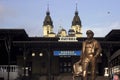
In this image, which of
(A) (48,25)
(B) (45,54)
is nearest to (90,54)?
(B) (45,54)

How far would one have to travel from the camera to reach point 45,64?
143 feet

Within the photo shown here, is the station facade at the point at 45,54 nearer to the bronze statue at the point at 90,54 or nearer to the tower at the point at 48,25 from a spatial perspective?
the bronze statue at the point at 90,54

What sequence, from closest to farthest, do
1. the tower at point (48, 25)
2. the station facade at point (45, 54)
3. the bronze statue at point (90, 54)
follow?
the bronze statue at point (90, 54), the station facade at point (45, 54), the tower at point (48, 25)

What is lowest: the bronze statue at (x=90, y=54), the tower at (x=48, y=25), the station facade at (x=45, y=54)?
the bronze statue at (x=90, y=54)

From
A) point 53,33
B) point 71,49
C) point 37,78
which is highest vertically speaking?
point 53,33

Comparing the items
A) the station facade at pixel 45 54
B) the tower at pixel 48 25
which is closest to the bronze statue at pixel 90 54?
the station facade at pixel 45 54

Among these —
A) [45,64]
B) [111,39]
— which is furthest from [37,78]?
[111,39]

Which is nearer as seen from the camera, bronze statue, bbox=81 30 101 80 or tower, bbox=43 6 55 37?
bronze statue, bbox=81 30 101 80

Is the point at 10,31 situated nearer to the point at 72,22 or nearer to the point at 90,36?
the point at 90,36

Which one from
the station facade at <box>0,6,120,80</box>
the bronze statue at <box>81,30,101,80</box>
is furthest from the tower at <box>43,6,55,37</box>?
the bronze statue at <box>81,30,101,80</box>

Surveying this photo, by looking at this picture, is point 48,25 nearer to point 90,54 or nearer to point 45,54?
point 45,54

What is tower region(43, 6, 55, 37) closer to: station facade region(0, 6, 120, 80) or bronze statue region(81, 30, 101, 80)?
station facade region(0, 6, 120, 80)

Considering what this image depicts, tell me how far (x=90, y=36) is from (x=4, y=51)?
28.5 meters

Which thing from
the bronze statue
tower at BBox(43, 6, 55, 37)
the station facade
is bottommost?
the bronze statue
